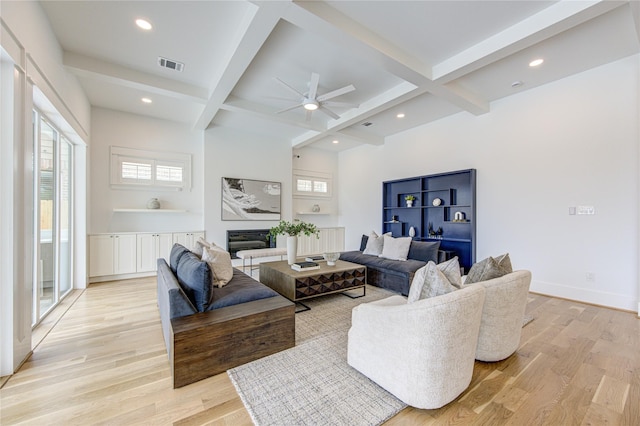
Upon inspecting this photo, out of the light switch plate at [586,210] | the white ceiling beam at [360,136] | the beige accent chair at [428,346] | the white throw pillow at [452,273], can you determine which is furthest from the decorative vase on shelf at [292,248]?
the light switch plate at [586,210]

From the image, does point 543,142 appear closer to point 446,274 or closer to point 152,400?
point 446,274

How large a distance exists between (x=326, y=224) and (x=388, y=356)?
6.34 m

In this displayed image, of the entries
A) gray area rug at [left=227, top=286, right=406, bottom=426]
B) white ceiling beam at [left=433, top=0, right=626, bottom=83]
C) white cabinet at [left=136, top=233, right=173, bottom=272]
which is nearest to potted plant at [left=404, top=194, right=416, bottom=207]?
white ceiling beam at [left=433, top=0, right=626, bottom=83]

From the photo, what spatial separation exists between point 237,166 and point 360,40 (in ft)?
13.8

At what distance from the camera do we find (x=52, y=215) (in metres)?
3.44

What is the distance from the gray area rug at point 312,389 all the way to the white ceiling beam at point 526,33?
3493 millimetres

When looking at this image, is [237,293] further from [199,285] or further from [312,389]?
[312,389]

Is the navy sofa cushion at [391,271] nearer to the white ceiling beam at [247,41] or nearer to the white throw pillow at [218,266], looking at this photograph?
the white throw pillow at [218,266]

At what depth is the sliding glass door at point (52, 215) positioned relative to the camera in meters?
2.75

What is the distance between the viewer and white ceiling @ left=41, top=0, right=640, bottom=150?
2.55m

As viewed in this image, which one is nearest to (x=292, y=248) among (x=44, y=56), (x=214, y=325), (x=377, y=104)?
(x=214, y=325)

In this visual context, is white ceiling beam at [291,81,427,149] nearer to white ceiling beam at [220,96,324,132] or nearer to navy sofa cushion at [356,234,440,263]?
white ceiling beam at [220,96,324,132]

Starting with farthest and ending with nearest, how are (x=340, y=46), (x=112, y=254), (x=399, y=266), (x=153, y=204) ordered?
(x=153, y=204)
(x=112, y=254)
(x=399, y=266)
(x=340, y=46)

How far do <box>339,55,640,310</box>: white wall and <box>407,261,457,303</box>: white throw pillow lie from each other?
3.48 metres
